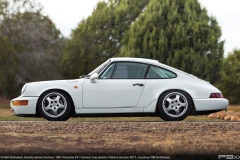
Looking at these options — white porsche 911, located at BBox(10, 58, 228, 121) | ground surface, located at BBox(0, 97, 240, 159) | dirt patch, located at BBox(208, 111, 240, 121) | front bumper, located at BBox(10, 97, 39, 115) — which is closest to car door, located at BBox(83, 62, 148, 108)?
white porsche 911, located at BBox(10, 58, 228, 121)

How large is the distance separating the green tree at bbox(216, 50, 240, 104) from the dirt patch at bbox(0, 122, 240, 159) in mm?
41986

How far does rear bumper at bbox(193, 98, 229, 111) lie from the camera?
427 inches

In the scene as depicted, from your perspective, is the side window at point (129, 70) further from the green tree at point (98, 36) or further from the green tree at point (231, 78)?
the green tree at point (98, 36)

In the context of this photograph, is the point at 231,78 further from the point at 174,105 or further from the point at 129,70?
the point at 174,105

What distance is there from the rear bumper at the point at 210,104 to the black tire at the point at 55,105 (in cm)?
238

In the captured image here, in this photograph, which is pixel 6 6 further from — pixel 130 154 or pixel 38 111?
pixel 130 154

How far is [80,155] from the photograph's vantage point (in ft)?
22.1

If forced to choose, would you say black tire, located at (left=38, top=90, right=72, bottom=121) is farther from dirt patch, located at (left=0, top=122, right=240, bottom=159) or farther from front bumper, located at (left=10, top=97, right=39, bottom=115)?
dirt patch, located at (left=0, top=122, right=240, bottom=159)

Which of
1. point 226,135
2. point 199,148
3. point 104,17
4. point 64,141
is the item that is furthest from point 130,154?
point 104,17

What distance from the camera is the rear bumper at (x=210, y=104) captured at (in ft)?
35.6

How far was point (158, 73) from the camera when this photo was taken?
1108 centimetres

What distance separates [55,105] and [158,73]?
6.68 ft

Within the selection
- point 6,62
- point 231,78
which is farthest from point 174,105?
point 231,78

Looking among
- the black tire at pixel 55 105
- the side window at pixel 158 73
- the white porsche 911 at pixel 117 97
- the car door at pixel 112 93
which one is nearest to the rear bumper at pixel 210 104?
the white porsche 911 at pixel 117 97
